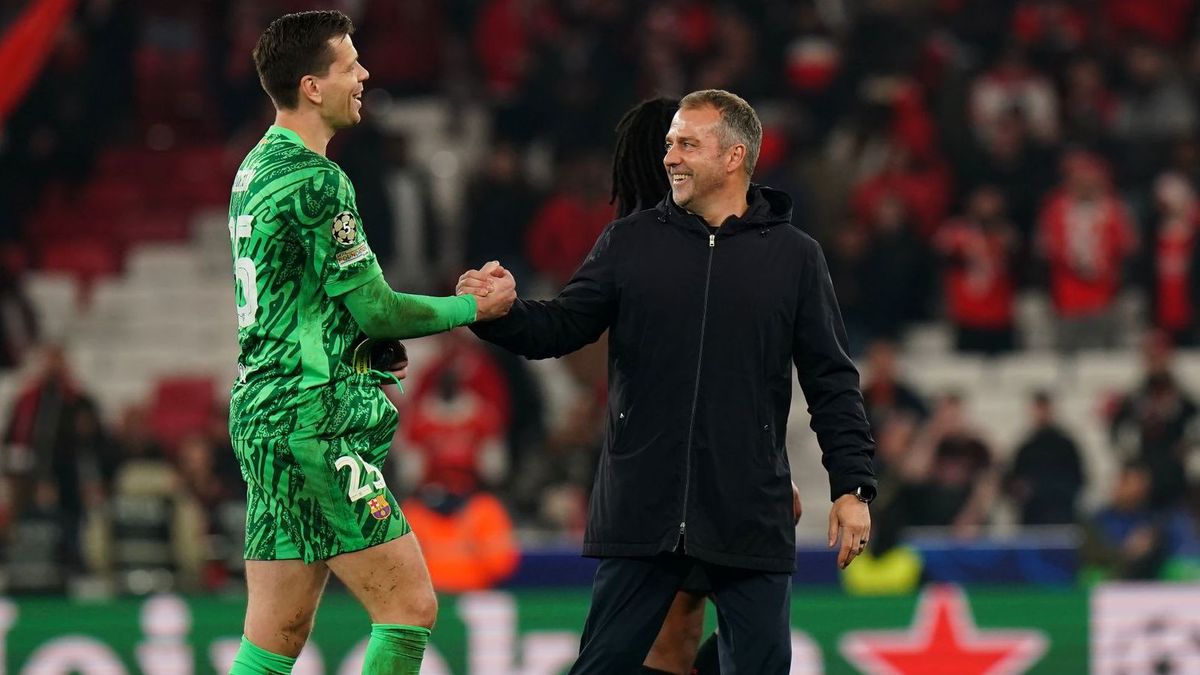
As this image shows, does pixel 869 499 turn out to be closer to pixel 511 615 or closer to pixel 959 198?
pixel 511 615

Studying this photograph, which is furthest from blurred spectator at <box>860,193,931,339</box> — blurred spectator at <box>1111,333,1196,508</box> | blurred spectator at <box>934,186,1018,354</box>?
blurred spectator at <box>1111,333,1196,508</box>

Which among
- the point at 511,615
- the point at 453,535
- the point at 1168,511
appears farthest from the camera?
the point at 1168,511

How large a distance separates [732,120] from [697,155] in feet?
0.50

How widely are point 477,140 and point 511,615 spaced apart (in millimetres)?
8317

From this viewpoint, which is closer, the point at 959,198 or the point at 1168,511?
the point at 1168,511

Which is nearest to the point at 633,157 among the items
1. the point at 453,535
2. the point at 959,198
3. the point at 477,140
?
the point at 453,535

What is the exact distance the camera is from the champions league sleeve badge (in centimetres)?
515

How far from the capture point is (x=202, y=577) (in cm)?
1231

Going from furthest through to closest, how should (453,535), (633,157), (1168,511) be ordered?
(1168,511) < (453,535) < (633,157)

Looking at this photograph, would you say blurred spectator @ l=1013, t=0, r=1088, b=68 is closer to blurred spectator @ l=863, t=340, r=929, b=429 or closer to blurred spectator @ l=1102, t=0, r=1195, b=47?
blurred spectator @ l=1102, t=0, r=1195, b=47

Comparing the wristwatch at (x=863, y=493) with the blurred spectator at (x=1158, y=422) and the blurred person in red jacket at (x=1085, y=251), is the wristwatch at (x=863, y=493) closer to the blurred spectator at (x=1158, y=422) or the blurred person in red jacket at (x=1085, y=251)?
the blurred spectator at (x=1158, y=422)

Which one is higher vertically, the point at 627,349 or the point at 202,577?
the point at 627,349

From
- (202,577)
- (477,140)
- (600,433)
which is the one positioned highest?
(477,140)

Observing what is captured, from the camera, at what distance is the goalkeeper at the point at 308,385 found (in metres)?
5.17
